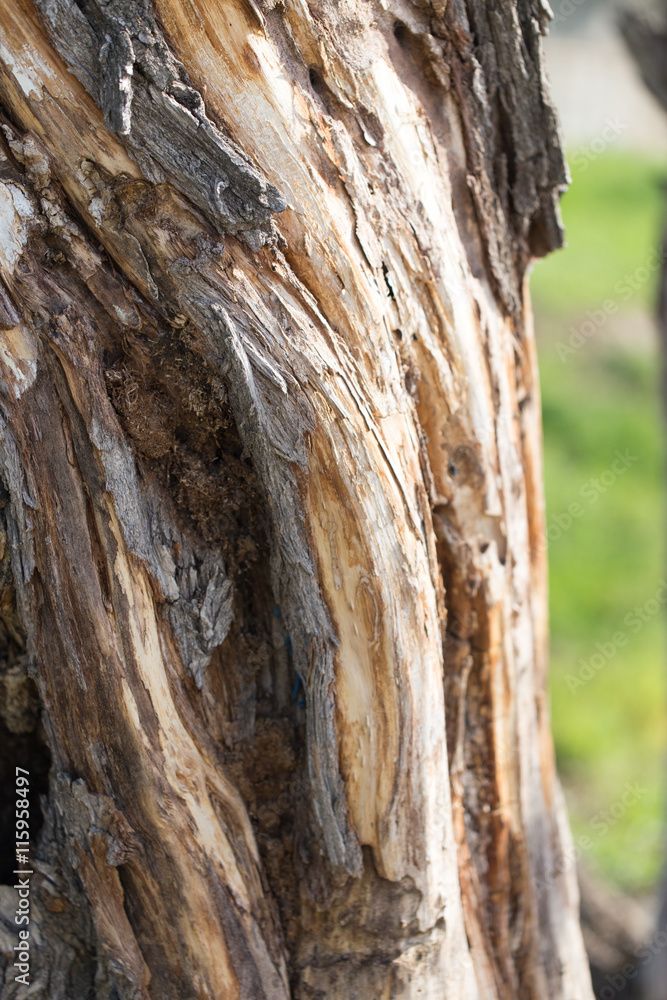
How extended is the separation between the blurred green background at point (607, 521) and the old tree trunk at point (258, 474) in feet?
5.28

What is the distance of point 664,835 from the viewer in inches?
163

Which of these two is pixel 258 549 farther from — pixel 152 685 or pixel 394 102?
pixel 394 102

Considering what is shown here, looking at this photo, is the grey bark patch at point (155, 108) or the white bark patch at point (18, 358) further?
the white bark patch at point (18, 358)

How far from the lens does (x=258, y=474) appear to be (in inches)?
55.5

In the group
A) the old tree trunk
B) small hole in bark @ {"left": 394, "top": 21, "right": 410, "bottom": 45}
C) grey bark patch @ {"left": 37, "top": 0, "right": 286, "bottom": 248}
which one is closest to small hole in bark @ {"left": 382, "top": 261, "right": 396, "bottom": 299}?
the old tree trunk

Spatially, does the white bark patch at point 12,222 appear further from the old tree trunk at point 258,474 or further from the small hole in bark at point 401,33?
the small hole in bark at point 401,33

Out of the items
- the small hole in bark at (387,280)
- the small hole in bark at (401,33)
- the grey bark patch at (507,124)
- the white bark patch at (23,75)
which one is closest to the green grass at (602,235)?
the grey bark patch at (507,124)

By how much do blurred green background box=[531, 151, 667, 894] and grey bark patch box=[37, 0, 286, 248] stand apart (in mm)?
1966

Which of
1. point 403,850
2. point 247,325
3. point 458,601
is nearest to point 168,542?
point 247,325

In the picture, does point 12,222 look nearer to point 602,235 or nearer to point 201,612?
point 201,612

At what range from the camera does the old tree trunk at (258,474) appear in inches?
51.1

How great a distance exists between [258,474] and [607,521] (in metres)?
5.17

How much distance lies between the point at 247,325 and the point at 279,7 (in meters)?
0.52

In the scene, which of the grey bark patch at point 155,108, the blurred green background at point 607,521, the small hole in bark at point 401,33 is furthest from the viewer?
the blurred green background at point 607,521
